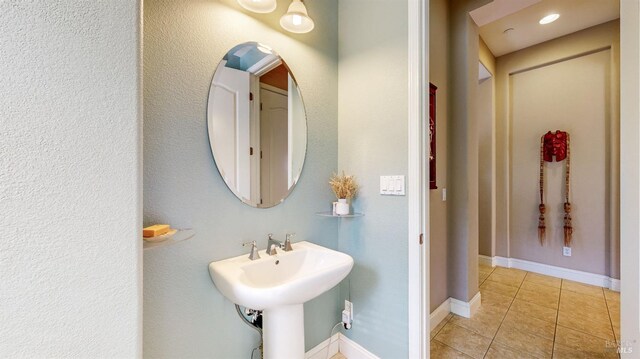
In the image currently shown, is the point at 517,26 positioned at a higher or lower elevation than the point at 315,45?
higher

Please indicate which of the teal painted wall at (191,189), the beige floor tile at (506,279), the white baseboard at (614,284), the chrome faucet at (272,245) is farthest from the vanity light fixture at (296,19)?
the white baseboard at (614,284)

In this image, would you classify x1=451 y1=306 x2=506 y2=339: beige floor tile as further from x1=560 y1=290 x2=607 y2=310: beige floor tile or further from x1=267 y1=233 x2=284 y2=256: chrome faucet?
x1=267 y1=233 x2=284 y2=256: chrome faucet

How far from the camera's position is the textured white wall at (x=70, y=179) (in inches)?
21.2

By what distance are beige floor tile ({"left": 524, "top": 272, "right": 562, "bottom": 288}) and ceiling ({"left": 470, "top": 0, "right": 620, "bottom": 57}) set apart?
9.39ft

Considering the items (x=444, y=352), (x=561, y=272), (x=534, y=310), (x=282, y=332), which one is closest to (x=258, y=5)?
(x=282, y=332)

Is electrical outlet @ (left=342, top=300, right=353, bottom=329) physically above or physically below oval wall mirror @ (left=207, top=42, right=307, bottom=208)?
below

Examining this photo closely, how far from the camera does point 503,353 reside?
5.50ft

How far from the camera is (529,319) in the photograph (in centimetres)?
207

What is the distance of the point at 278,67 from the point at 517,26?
2823 millimetres

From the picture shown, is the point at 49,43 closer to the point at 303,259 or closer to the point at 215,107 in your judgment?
the point at 215,107

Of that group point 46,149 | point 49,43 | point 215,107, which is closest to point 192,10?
point 215,107

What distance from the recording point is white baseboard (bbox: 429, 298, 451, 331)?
1977 mm

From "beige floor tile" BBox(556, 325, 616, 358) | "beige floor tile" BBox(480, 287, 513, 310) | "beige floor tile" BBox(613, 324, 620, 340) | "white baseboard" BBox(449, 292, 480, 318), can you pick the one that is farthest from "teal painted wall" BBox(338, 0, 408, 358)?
"beige floor tile" BBox(613, 324, 620, 340)

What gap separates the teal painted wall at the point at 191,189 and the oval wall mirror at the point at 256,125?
48 millimetres
